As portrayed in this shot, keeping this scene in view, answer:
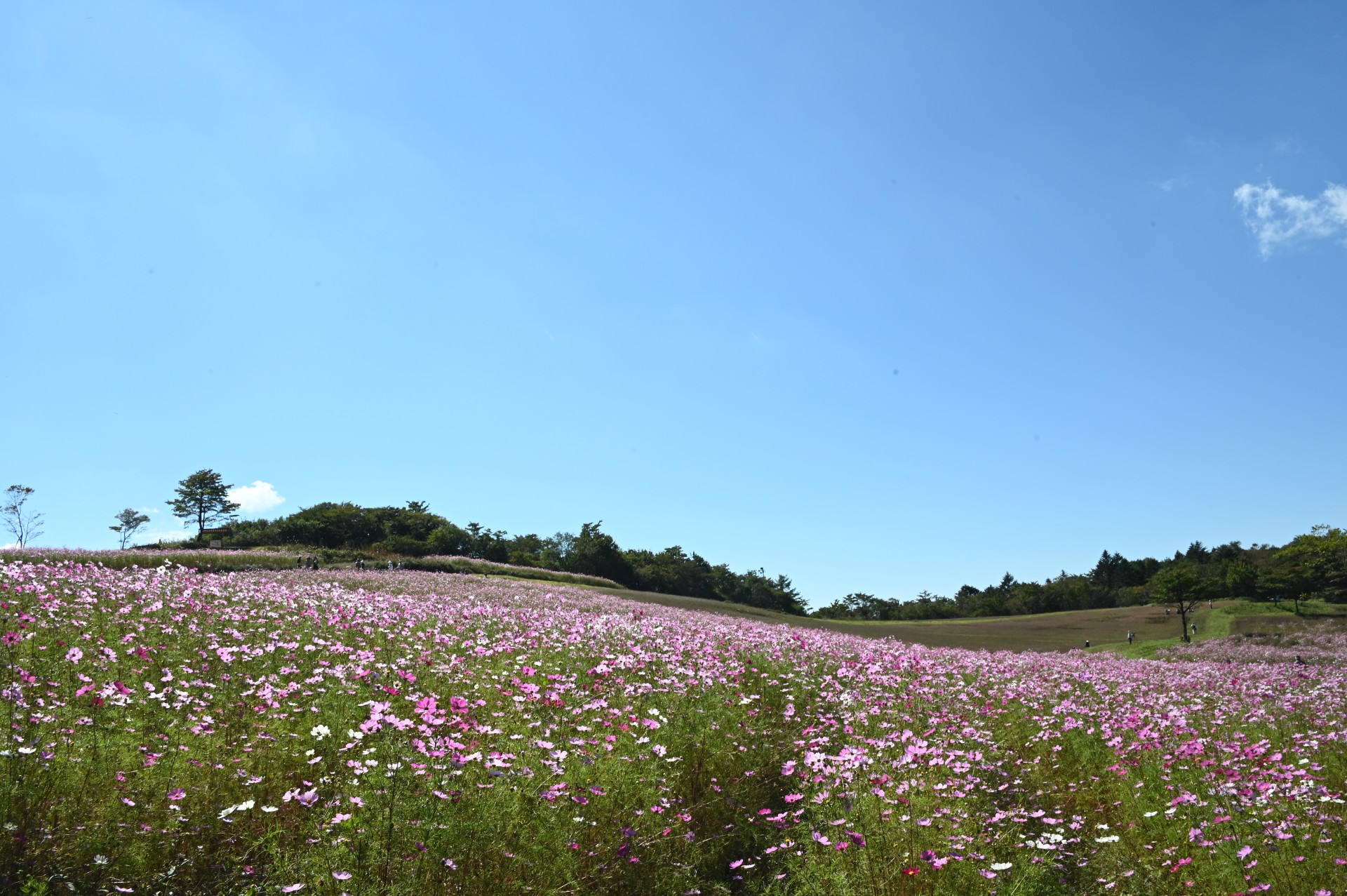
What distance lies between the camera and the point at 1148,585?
5934 centimetres

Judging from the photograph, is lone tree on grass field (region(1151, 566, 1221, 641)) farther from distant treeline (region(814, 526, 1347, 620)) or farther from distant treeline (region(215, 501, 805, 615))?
distant treeline (region(215, 501, 805, 615))

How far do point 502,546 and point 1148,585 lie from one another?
174 feet

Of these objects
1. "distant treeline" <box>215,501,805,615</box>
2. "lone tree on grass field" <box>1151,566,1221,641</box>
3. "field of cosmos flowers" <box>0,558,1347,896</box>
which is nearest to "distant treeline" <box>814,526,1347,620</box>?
"lone tree on grass field" <box>1151,566,1221,641</box>

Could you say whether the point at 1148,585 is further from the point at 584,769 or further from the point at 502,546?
the point at 584,769

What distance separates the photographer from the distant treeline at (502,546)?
53656mm

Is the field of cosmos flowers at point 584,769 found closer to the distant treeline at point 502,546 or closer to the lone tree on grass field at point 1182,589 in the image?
the lone tree on grass field at point 1182,589

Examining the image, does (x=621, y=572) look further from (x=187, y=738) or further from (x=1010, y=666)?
(x=187, y=738)

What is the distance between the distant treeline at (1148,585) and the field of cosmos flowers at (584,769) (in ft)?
118

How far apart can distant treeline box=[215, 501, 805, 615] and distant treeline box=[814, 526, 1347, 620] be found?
9.57 m

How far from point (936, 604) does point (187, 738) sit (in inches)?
2410

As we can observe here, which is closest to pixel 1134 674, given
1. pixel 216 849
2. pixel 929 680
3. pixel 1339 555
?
pixel 929 680

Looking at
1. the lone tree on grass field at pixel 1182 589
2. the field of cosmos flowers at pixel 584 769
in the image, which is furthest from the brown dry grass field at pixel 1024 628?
the field of cosmos flowers at pixel 584 769

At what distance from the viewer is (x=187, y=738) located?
5.08 meters

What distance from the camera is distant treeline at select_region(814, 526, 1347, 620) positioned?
43094 mm
